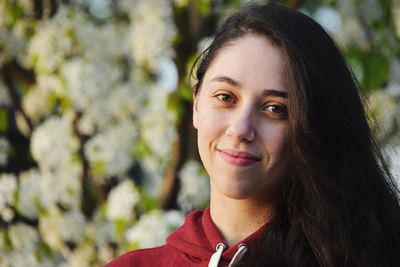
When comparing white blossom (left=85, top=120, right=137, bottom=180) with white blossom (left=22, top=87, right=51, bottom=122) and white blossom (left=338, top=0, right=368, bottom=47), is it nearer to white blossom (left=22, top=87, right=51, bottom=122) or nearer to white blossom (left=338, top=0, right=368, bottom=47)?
white blossom (left=22, top=87, right=51, bottom=122)

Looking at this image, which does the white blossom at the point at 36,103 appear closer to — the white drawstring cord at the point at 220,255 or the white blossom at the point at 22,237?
the white blossom at the point at 22,237

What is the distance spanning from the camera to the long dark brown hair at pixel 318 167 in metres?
2.30

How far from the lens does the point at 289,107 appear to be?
2273 millimetres

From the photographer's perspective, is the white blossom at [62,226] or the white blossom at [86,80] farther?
the white blossom at [62,226]

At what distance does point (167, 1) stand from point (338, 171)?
2.32 metres

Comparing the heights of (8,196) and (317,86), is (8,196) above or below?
below

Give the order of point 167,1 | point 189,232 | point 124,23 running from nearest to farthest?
point 189,232
point 167,1
point 124,23

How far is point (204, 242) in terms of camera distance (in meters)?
2.43

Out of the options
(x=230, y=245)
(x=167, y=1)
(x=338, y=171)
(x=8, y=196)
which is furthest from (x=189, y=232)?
(x=8, y=196)

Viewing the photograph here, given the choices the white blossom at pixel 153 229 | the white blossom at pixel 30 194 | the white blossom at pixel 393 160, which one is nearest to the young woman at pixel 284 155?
the white blossom at pixel 393 160

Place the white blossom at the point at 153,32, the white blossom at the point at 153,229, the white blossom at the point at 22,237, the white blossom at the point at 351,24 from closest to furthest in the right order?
the white blossom at the point at 153,229 < the white blossom at the point at 153,32 < the white blossom at the point at 351,24 < the white blossom at the point at 22,237

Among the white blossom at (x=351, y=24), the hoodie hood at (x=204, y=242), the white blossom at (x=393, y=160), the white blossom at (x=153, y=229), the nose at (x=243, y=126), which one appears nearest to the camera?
the nose at (x=243, y=126)

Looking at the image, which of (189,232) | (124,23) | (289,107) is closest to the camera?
(289,107)

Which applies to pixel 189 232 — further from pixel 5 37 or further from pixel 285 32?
pixel 5 37
